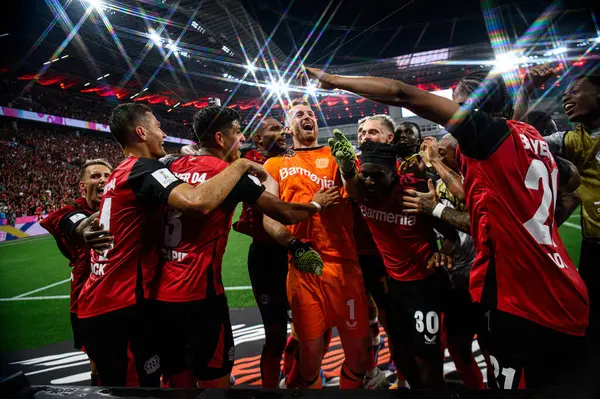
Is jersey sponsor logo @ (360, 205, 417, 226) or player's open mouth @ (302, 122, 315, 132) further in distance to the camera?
player's open mouth @ (302, 122, 315, 132)

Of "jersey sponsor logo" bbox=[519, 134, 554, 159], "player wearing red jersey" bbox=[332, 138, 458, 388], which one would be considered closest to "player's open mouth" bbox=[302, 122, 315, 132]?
"player wearing red jersey" bbox=[332, 138, 458, 388]

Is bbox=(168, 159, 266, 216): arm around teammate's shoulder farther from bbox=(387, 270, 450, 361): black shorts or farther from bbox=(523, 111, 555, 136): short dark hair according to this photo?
bbox=(523, 111, 555, 136): short dark hair

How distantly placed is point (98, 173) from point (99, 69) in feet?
106

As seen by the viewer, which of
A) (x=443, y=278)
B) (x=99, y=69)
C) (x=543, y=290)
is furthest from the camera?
(x=99, y=69)

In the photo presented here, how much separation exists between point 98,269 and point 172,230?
512 mm

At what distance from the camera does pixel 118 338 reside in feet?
7.43

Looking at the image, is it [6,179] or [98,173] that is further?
[6,179]

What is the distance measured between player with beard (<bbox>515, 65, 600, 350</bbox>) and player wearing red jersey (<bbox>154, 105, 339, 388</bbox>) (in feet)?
6.66

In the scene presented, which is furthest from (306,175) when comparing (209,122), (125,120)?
(125,120)

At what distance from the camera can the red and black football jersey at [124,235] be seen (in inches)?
89.7

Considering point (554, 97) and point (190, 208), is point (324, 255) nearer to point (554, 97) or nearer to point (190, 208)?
point (190, 208)

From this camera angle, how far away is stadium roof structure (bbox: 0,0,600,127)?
904 inches

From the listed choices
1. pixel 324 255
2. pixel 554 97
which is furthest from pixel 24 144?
pixel 554 97

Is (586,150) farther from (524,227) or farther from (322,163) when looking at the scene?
(322,163)
